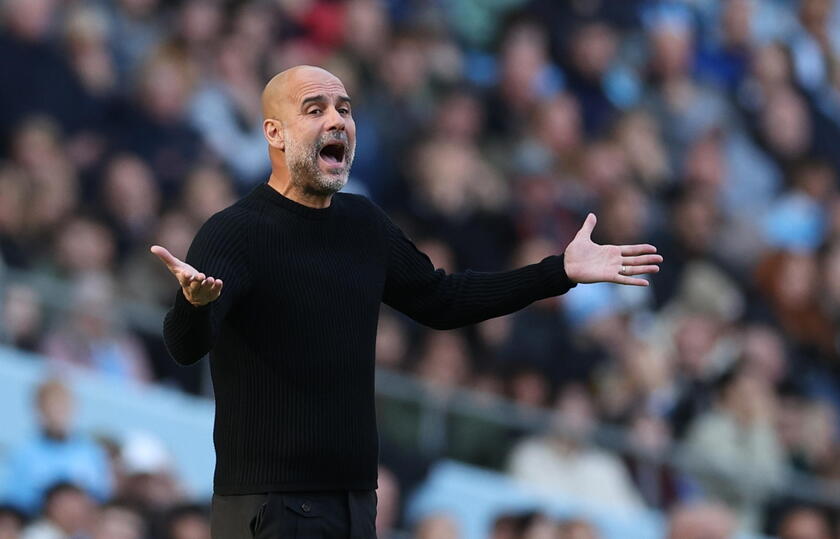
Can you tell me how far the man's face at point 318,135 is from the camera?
4398 millimetres

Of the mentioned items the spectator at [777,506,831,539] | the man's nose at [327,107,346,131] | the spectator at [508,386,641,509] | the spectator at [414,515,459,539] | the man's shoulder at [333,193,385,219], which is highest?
the spectator at [508,386,641,509]

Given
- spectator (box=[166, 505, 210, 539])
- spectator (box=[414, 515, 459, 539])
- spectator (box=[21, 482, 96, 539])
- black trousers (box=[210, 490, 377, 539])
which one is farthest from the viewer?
spectator (box=[414, 515, 459, 539])

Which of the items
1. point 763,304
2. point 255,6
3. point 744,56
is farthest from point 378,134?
point 744,56

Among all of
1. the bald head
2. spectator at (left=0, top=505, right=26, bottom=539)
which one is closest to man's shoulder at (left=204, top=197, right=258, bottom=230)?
the bald head

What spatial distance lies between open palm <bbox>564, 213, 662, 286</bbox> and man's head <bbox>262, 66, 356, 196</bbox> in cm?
62

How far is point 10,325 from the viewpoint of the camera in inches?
320

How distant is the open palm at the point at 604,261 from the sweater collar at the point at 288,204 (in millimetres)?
620

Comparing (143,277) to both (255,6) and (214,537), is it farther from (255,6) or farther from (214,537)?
(214,537)

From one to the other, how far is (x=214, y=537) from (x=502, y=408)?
4.75 metres

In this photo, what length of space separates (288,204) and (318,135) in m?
0.18

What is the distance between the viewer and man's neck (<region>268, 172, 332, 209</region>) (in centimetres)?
446

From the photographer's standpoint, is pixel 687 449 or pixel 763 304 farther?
pixel 763 304

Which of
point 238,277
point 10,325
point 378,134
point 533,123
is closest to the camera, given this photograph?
point 238,277

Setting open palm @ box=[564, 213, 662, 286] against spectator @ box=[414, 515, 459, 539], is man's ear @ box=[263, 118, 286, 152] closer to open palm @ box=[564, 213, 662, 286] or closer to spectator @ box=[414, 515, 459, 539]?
open palm @ box=[564, 213, 662, 286]
